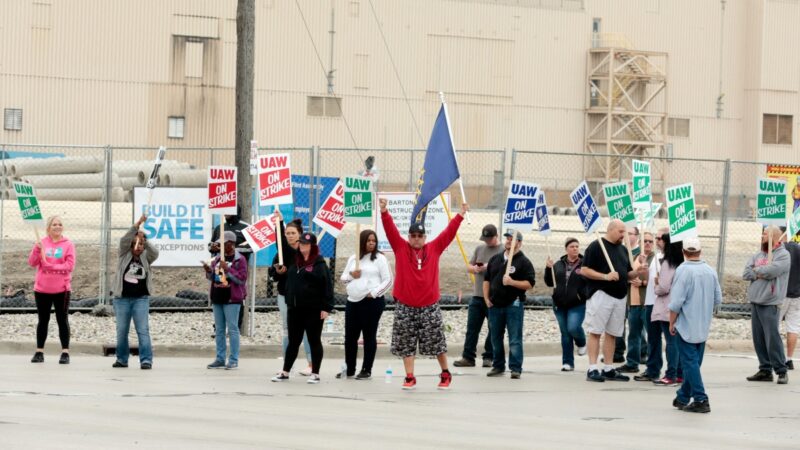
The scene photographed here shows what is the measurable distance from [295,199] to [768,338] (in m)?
8.74

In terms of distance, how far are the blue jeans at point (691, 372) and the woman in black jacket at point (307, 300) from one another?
159 inches

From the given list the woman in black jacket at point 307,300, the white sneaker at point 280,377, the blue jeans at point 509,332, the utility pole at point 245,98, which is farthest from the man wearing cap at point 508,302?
the utility pole at point 245,98

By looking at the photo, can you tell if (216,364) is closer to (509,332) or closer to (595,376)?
(509,332)

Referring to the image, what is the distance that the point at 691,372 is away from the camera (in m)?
13.6

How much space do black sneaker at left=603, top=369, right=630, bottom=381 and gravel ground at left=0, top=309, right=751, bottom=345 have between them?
3775 millimetres

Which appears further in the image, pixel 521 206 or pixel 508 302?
pixel 521 206

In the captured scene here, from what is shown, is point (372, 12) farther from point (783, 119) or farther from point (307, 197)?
point (307, 197)

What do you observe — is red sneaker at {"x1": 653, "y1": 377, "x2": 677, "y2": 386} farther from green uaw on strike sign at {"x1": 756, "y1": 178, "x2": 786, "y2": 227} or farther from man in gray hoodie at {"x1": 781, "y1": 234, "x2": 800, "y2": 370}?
green uaw on strike sign at {"x1": 756, "y1": 178, "x2": 786, "y2": 227}

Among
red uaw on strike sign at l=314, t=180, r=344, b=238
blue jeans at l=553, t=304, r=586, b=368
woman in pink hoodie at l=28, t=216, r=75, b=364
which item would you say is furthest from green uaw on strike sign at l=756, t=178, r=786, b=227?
woman in pink hoodie at l=28, t=216, r=75, b=364

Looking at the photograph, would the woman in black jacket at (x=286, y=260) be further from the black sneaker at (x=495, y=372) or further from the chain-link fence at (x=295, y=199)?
the chain-link fence at (x=295, y=199)

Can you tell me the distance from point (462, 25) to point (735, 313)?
31.1 metres

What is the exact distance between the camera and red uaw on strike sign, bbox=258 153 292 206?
17.5 metres

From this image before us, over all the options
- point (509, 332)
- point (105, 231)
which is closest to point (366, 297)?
point (509, 332)

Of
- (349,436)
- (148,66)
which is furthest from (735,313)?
(148,66)
